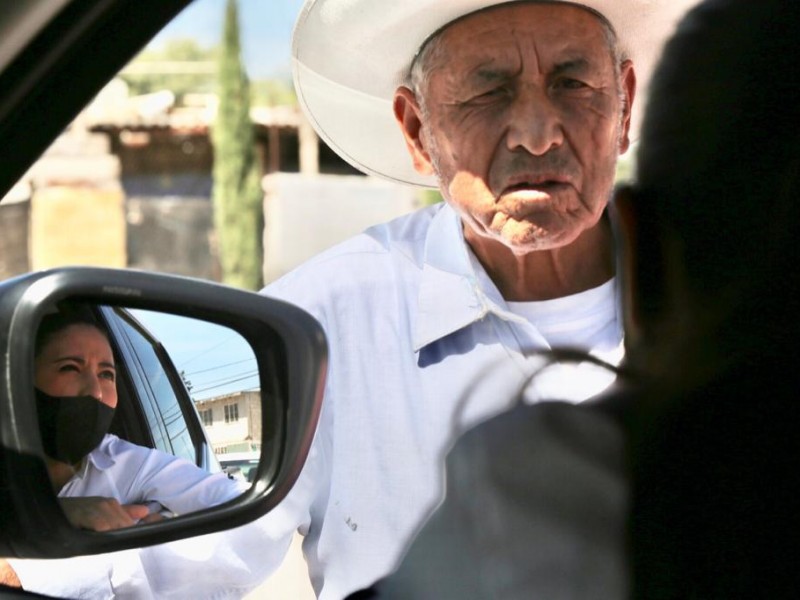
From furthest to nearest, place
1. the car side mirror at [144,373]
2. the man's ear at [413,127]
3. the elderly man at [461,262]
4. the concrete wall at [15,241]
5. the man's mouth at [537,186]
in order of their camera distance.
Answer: the concrete wall at [15,241] → the man's ear at [413,127] → the man's mouth at [537,186] → the elderly man at [461,262] → the car side mirror at [144,373]

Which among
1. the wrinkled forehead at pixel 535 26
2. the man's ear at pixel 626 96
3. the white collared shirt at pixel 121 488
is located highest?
the wrinkled forehead at pixel 535 26

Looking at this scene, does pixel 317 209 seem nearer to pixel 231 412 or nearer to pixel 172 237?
pixel 172 237

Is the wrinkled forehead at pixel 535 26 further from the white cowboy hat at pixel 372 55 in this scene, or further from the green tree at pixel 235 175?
the green tree at pixel 235 175

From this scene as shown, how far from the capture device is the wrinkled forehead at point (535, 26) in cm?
175

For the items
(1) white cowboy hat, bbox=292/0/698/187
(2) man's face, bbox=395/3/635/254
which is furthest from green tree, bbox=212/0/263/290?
(2) man's face, bbox=395/3/635/254

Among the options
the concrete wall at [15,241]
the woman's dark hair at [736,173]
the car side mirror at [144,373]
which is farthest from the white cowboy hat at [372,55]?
the concrete wall at [15,241]

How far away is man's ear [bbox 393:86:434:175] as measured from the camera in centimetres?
204

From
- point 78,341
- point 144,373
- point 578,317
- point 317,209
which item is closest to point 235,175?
point 317,209

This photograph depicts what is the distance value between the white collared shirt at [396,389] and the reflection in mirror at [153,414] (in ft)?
1.09

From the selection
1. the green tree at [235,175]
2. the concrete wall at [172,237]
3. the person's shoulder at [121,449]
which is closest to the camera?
the person's shoulder at [121,449]

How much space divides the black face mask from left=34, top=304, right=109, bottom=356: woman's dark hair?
0.04m

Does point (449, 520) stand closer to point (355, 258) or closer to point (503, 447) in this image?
point (503, 447)

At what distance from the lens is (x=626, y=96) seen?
6.02 feet

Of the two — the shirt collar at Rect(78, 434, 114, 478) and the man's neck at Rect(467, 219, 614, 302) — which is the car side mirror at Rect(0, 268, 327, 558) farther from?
A: the man's neck at Rect(467, 219, 614, 302)
